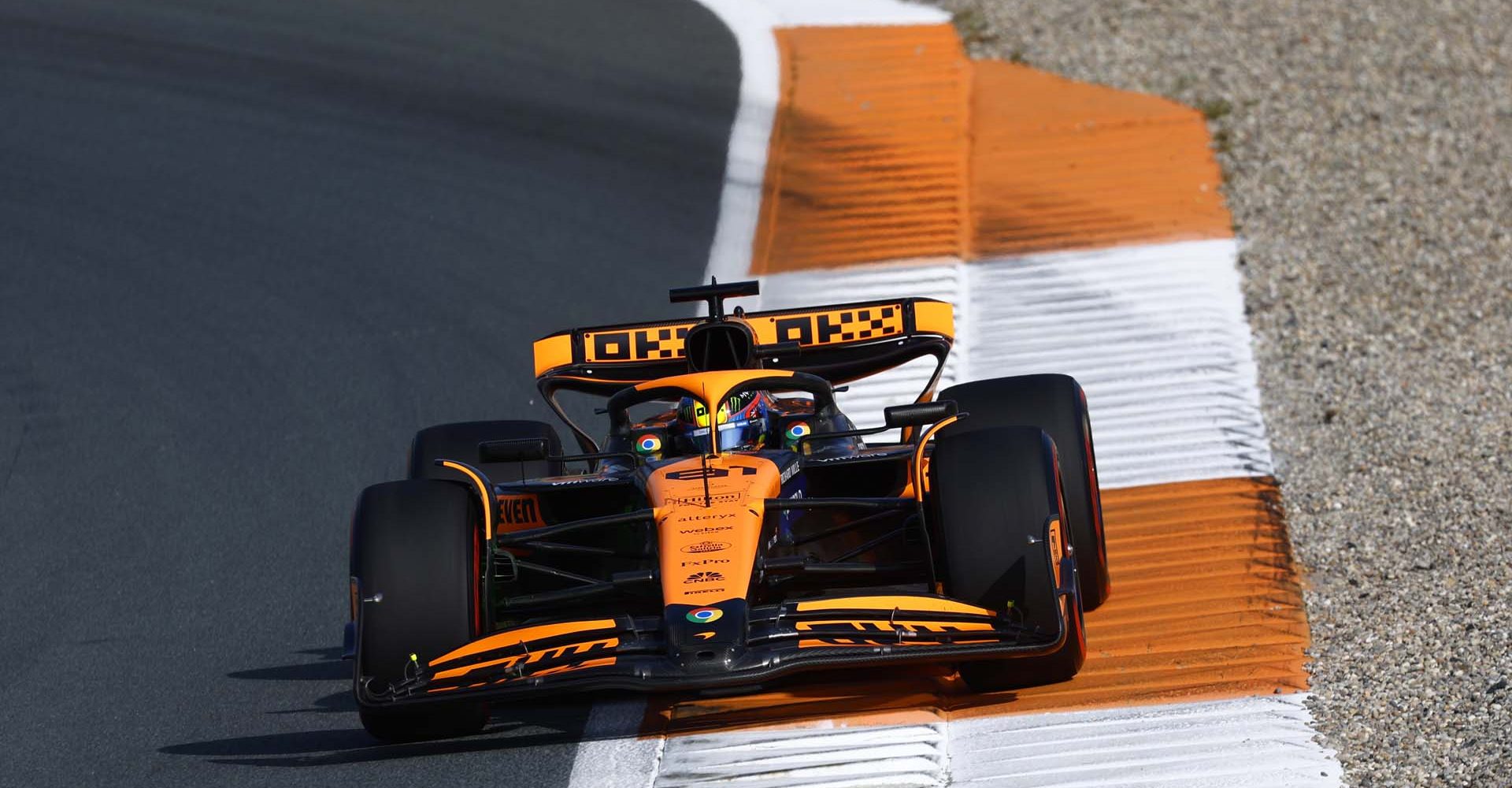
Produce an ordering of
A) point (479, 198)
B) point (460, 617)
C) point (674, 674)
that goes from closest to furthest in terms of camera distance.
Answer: point (674, 674) → point (460, 617) → point (479, 198)

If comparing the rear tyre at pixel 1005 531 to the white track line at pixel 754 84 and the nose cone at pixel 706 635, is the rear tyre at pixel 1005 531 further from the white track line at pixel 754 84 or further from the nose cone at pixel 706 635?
the white track line at pixel 754 84

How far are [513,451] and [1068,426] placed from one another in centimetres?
221

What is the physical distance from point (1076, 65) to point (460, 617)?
34.6ft

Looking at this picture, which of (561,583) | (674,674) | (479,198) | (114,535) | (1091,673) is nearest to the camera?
(674,674)

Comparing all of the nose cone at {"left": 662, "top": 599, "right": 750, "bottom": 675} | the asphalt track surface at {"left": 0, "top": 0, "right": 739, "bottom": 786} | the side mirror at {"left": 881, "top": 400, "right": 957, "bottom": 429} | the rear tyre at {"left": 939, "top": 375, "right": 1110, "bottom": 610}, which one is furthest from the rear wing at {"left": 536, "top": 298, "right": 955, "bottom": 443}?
the nose cone at {"left": 662, "top": 599, "right": 750, "bottom": 675}

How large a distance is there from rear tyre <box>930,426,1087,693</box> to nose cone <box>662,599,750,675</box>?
0.81m

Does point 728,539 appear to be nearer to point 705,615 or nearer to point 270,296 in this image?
point 705,615

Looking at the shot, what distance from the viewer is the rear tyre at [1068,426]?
7691 millimetres

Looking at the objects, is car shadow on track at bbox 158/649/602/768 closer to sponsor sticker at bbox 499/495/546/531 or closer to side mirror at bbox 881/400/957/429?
sponsor sticker at bbox 499/495/546/531

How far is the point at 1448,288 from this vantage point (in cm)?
1180

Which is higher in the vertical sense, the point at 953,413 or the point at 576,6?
the point at 576,6

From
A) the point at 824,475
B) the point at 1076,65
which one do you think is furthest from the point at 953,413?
the point at 1076,65

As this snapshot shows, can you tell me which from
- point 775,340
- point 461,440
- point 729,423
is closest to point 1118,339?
Answer: point 775,340

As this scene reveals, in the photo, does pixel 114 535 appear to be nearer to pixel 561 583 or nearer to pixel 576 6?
pixel 561 583
